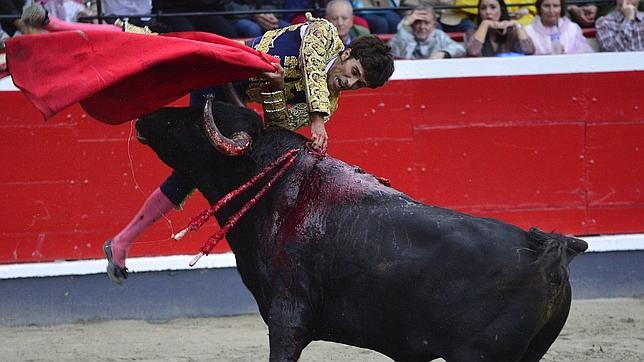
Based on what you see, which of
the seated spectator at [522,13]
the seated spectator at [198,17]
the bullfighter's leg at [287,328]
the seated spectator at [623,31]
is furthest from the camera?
the seated spectator at [522,13]

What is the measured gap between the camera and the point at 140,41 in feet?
11.8

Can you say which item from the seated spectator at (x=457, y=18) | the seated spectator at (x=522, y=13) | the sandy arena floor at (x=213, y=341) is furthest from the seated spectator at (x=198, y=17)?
the seated spectator at (x=522, y=13)

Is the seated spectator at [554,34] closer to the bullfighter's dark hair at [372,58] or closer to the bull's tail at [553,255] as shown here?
the bullfighter's dark hair at [372,58]

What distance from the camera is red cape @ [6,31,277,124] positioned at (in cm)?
343

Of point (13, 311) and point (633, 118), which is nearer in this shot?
point (13, 311)

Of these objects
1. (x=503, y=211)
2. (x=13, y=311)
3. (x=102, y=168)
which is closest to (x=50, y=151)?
(x=102, y=168)

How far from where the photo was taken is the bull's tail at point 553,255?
347cm

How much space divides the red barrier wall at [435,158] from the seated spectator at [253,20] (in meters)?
0.60

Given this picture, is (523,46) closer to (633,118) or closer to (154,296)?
(633,118)

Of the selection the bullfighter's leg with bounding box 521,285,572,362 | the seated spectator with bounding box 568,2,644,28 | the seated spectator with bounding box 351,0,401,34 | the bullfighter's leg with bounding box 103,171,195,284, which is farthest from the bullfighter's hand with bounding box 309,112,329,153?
the seated spectator with bounding box 568,2,644,28

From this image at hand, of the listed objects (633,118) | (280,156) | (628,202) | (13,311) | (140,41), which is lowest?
(13,311)

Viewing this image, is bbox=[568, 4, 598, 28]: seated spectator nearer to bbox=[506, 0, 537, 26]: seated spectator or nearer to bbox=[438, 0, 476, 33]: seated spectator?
bbox=[506, 0, 537, 26]: seated spectator

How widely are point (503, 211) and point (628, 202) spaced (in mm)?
732

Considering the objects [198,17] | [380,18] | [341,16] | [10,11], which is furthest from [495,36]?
[10,11]
